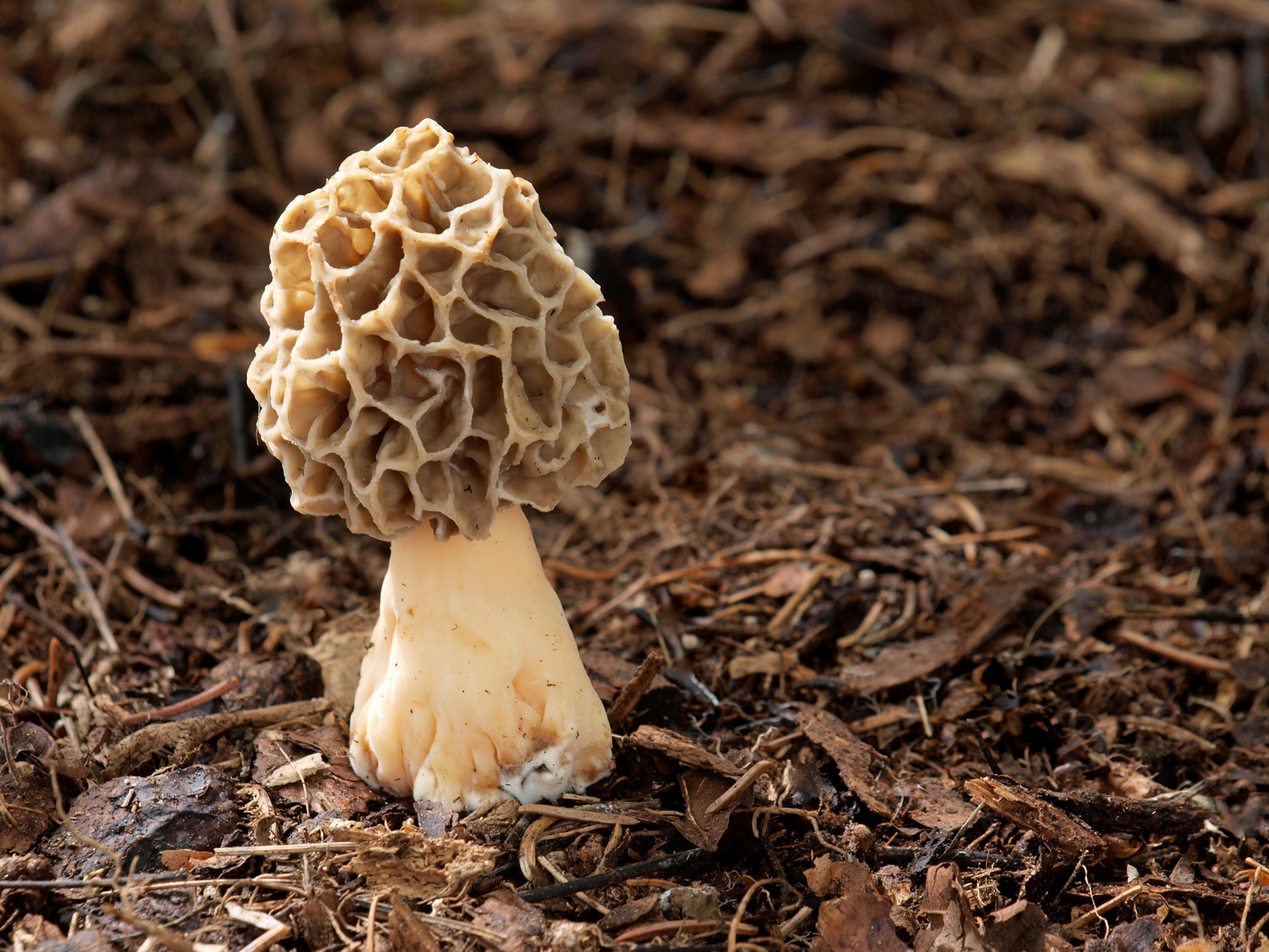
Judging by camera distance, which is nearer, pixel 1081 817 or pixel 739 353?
pixel 1081 817

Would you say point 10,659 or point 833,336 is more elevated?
point 10,659

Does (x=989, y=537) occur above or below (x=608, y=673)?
below

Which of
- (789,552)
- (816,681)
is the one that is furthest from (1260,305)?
(816,681)

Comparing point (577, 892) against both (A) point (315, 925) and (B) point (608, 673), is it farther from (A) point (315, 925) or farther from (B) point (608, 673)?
(B) point (608, 673)

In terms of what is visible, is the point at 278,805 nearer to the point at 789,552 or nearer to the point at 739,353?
the point at 789,552

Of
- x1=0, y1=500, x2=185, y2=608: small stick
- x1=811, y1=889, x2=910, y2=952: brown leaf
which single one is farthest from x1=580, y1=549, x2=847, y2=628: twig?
x1=811, y1=889, x2=910, y2=952: brown leaf

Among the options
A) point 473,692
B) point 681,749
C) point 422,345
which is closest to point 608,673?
point 681,749
